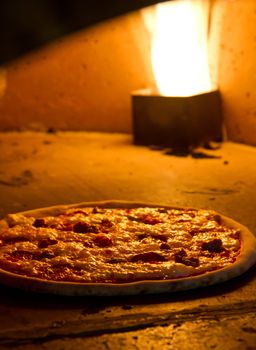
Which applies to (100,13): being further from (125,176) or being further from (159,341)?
(125,176)

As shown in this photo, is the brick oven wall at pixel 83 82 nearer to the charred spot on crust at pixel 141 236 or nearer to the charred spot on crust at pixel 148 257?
the charred spot on crust at pixel 141 236

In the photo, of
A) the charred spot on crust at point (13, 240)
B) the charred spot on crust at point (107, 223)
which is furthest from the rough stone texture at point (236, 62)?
the charred spot on crust at point (13, 240)

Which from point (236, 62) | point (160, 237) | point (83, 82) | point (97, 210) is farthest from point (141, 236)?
point (83, 82)

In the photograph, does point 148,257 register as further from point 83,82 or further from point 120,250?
point 83,82

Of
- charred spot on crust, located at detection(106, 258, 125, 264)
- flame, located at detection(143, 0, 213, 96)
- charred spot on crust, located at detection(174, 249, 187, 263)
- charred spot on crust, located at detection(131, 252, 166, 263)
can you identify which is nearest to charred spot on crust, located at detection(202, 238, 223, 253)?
charred spot on crust, located at detection(174, 249, 187, 263)

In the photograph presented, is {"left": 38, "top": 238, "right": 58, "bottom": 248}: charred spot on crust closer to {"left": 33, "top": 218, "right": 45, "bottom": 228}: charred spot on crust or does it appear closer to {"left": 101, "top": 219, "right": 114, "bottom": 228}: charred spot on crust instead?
{"left": 33, "top": 218, "right": 45, "bottom": 228}: charred spot on crust

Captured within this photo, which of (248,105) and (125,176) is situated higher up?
(248,105)

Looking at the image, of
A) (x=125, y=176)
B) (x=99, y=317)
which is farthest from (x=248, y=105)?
(x=99, y=317)
